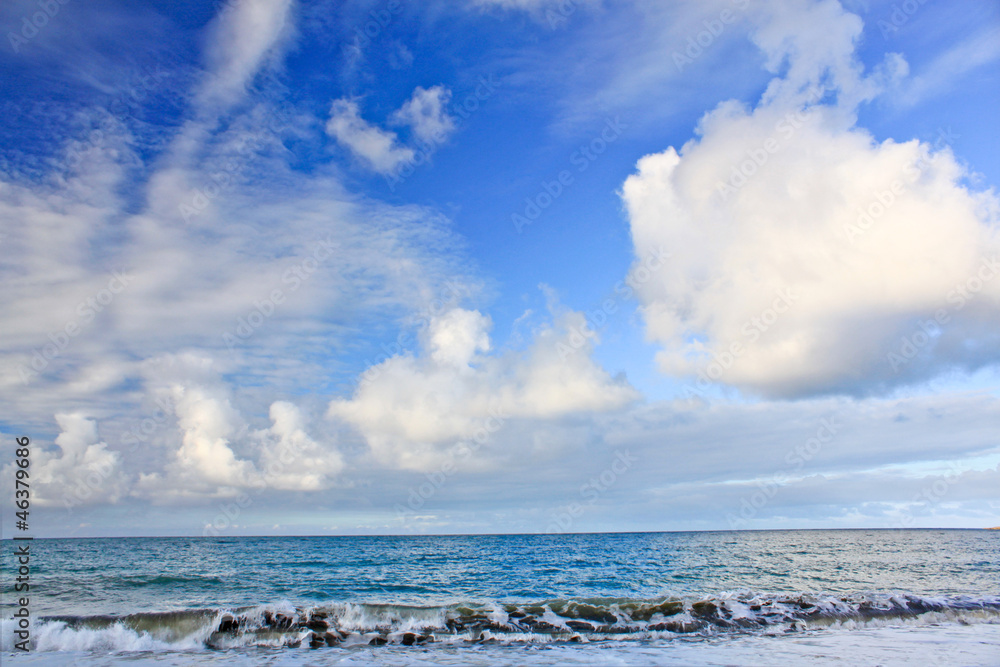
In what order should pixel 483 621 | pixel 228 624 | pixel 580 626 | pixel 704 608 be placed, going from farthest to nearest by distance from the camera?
pixel 704 608 < pixel 483 621 < pixel 580 626 < pixel 228 624

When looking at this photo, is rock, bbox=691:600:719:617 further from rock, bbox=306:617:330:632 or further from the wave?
rock, bbox=306:617:330:632

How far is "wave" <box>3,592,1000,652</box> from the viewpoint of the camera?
57.9ft

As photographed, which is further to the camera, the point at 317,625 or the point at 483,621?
the point at 483,621

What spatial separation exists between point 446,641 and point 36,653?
13.4 meters

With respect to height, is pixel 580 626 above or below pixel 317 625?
below

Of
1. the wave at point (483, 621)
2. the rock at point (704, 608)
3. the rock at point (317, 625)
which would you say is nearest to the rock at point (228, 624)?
the wave at point (483, 621)

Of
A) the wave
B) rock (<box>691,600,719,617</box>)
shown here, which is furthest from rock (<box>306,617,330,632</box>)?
rock (<box>691,600,719,617</box>)

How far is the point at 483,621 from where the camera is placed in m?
19.7

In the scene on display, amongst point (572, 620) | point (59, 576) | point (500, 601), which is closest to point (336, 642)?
point (572, 620)

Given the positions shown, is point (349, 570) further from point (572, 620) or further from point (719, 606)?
point (719, 606)

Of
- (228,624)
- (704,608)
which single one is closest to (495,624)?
(704,608)

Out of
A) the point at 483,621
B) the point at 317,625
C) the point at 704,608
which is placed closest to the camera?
the point at 317,625

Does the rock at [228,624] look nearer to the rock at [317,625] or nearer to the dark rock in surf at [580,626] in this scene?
the rock at [317,625]

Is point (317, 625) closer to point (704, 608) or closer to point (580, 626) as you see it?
point (580, 626)
